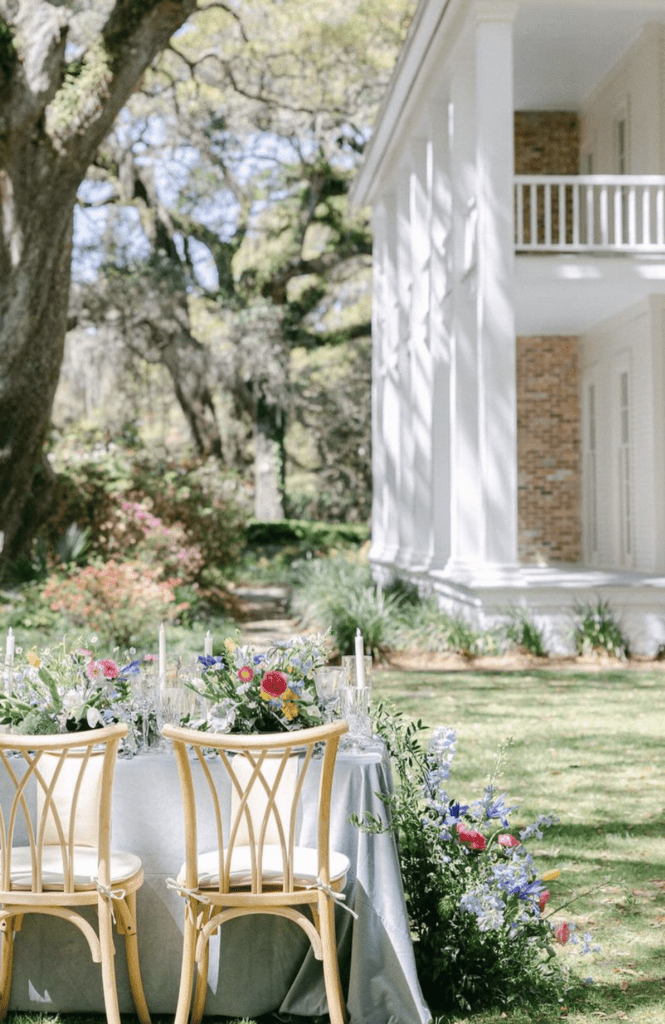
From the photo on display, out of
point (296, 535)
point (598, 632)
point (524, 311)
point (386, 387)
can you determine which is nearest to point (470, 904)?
point (598, 632)

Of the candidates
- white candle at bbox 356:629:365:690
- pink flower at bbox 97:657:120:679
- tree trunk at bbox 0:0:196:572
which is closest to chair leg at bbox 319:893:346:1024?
white candle at bbox 356:629:365:690

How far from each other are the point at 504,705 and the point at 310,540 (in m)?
21.5

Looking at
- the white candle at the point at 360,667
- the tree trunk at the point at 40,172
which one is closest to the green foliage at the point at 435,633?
the tree trunk at the point at 40,172

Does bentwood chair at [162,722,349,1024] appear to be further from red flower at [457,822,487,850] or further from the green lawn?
the green lawn

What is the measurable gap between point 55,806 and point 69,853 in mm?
218

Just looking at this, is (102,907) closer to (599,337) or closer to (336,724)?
(336,724)

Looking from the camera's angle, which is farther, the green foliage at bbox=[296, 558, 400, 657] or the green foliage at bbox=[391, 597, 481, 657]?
the green foliage at bbox=[296, 558, 400, 657]

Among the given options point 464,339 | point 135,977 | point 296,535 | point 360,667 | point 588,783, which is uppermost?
point 464,339

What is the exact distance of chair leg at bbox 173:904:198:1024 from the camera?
3880 millimetres

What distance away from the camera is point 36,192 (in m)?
15.7

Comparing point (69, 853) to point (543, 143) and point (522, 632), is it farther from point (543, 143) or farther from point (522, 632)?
point (543, 143)

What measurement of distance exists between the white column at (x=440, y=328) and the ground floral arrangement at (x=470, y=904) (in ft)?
40.6

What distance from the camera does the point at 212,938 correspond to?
420 centimetres

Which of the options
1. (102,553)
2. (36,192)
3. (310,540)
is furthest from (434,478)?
(310,540)
